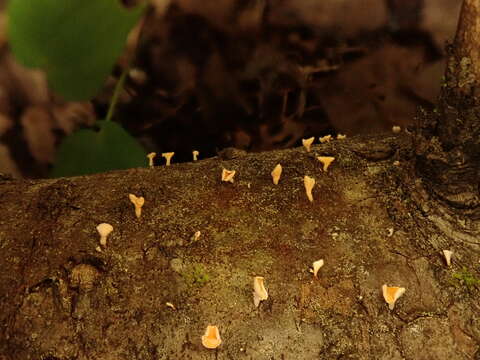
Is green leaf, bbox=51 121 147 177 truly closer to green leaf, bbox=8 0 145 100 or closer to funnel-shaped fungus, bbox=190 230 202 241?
green leaf, bbox=8 0 145 100

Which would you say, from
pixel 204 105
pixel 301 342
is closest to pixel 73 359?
pixel 301 342

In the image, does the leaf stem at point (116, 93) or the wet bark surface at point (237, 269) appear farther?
the leaf stem at point (116, 93)

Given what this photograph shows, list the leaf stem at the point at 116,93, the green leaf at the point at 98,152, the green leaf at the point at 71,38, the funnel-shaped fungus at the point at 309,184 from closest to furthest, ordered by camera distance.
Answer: the funnel-shaped fungus at the point at 309,184 → the green leaf at the point at 71,38 → the green leaf at the point at 98,152 → the leaf stem at the point at 116,93

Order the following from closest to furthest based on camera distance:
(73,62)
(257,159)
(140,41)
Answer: (257,159), (73,62), (140,41)

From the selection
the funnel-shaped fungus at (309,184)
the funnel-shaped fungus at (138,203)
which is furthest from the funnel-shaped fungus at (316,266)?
the funnel-shaped fungus at (138,203)

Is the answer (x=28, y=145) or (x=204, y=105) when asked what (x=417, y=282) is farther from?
(x=28, y=145)

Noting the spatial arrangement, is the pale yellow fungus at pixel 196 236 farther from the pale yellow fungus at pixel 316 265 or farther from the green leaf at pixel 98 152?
the green leaf at pixel 98 152

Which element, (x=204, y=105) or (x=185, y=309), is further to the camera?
(x=204, y=105)
